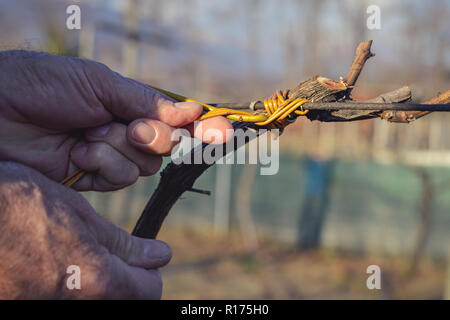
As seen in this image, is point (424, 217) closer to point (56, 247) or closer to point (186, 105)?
point (186, 105)

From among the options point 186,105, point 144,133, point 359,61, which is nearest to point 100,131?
point 144,133

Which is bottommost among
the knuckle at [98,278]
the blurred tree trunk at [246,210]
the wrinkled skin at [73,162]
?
the blurred tree trunk at [246,210]

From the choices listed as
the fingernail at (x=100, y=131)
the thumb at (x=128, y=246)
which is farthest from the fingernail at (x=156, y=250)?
the fingernail at (x=100, y=131)

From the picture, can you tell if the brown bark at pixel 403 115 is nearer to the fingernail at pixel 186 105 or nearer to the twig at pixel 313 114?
the twig at pixel 313 114

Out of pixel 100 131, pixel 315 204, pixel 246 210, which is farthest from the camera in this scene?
pixel 246 210

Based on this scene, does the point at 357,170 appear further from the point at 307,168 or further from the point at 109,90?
the point at 109,90

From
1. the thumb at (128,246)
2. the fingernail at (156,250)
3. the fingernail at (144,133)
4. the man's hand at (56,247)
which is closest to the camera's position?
the man's hand at (56,247)

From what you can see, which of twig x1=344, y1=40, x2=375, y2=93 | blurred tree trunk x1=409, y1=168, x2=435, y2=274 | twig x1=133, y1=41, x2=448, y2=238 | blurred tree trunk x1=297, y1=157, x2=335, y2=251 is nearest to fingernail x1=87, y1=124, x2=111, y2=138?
twig x1=133, y1=41, x2=448, y2=238
